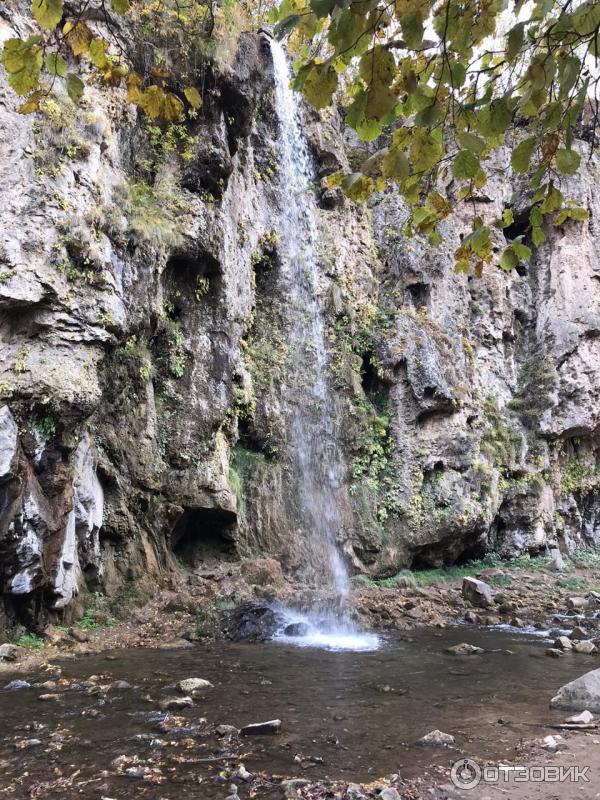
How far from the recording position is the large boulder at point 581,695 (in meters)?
4.58

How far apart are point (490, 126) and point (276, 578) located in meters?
9.32

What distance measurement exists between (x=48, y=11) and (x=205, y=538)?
10.0m

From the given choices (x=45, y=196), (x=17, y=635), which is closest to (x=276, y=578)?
(x=17, y=635)

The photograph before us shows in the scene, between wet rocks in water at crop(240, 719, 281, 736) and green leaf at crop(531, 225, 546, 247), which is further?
wet rocks in water at crop(240, 719, 281, 736)

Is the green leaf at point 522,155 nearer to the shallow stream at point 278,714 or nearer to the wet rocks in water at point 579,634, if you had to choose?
the shallow stream at point 278,714

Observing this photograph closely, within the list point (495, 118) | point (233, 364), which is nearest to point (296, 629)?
point (233, 364)

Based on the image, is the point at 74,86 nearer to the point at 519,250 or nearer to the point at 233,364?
the point at 519,250

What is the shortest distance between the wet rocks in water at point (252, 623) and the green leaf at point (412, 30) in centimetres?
760

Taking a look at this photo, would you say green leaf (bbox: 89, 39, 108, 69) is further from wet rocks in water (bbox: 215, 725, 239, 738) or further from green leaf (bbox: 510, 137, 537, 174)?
wet rocks in water (bbox: 215, 725, 239, 738)

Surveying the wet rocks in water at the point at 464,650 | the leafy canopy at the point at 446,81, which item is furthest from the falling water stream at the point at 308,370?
the leafy canopy at the point at 446,81

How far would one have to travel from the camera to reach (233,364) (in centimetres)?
1130

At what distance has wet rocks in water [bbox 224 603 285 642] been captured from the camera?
7.77m

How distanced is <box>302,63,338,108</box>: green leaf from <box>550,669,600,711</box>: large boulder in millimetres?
Answer: 5244

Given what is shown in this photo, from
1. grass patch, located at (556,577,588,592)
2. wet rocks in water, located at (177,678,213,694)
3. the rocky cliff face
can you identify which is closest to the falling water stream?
the rocky cliff face
